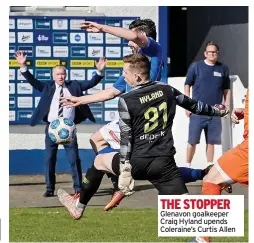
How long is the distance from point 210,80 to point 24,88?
300cm

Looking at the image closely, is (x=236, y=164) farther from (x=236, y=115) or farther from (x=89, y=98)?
(x=89, y=98)

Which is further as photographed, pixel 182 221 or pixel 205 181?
pixel 182 221

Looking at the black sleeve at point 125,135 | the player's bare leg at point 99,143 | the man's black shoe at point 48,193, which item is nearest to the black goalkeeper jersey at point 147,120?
the black sleeve at point 125,135

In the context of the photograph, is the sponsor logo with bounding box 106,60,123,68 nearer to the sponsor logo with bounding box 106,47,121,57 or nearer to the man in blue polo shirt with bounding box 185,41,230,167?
the sponsor logo with bounding box 106,47,121,57

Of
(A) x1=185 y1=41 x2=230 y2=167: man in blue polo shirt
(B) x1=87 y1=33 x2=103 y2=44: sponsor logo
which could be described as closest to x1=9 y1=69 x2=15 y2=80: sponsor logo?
(B) x1=87 y1=33 x2=103 y2=44: sponsor logo

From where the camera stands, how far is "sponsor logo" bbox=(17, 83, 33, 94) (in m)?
18.0

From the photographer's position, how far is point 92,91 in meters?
17.9

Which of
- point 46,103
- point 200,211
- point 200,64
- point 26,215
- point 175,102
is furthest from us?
point 200,64

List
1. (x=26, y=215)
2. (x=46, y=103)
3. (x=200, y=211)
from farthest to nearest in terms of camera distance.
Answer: (x=46, y=103) → (x=26, y=215) → (x=200, y=211)

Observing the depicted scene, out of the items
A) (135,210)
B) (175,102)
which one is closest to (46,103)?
(135,210)

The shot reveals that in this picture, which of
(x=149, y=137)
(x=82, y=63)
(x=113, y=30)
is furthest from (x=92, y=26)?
(x=82, y=63)

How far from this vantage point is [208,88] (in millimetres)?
17016
